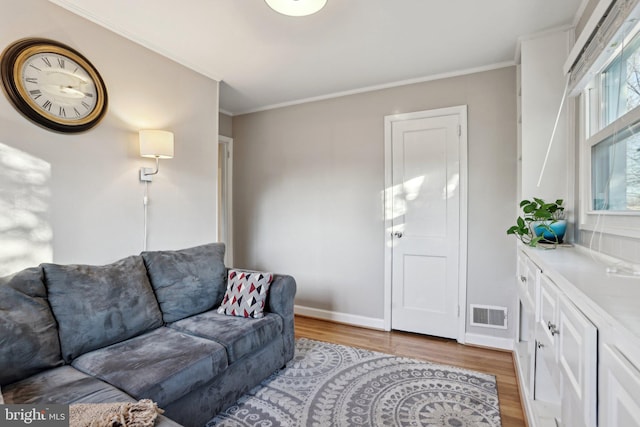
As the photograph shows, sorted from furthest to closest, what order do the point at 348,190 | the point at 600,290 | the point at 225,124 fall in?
1. the point at 225,124
2. the point at 348,190
3. the point at 600,290

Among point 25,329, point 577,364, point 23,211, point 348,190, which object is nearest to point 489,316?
point 348,190

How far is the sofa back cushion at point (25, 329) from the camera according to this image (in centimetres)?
141

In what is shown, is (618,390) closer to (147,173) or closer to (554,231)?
(554,231)

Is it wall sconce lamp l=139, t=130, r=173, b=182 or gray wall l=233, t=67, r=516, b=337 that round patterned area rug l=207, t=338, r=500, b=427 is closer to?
gray wall l=233, t=67, r=516, b=337

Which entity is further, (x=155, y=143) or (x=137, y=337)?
(x=155, y=143)

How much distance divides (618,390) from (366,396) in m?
1.68

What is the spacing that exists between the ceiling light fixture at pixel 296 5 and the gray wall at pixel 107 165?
1.32m

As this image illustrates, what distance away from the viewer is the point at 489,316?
2.85 m

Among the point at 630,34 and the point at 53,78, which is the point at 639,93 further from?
the point at 53,78

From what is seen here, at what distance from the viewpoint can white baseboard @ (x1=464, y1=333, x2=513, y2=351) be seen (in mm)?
2777

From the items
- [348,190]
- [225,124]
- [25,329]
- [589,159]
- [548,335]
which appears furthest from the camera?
[225,124]

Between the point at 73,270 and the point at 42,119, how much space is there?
91 centimetres

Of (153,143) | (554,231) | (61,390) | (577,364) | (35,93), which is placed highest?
(35,93)

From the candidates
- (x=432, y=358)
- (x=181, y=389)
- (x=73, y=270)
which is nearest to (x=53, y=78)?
(x=73, y=270)
